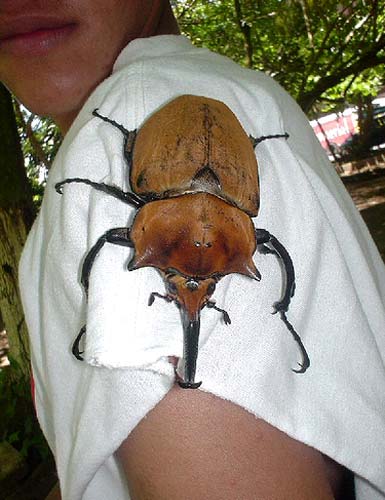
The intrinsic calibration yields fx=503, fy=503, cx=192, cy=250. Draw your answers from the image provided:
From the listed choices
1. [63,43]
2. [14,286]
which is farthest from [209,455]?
[14,286]

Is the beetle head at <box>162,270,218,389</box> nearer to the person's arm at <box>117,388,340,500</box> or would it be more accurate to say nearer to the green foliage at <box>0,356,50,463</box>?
the person's arm at <box>117,388,340,500</box>

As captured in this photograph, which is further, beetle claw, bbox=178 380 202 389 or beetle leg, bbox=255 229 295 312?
beetle leg, bbox=255 229 295 312

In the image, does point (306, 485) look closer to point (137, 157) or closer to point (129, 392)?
point (129, 392)

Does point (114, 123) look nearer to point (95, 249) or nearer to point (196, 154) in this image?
point (196, 154)

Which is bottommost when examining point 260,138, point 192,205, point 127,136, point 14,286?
point 14,286

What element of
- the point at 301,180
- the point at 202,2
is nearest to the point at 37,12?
the point at 301,180

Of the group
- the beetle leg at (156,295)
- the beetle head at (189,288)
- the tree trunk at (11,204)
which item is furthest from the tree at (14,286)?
the beetle leg at (156,295)

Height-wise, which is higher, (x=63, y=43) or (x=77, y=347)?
(x=63, y=43)

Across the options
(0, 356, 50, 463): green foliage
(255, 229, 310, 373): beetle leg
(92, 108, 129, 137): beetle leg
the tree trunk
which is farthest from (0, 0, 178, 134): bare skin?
(0, 356, 50, 463): green foliage
